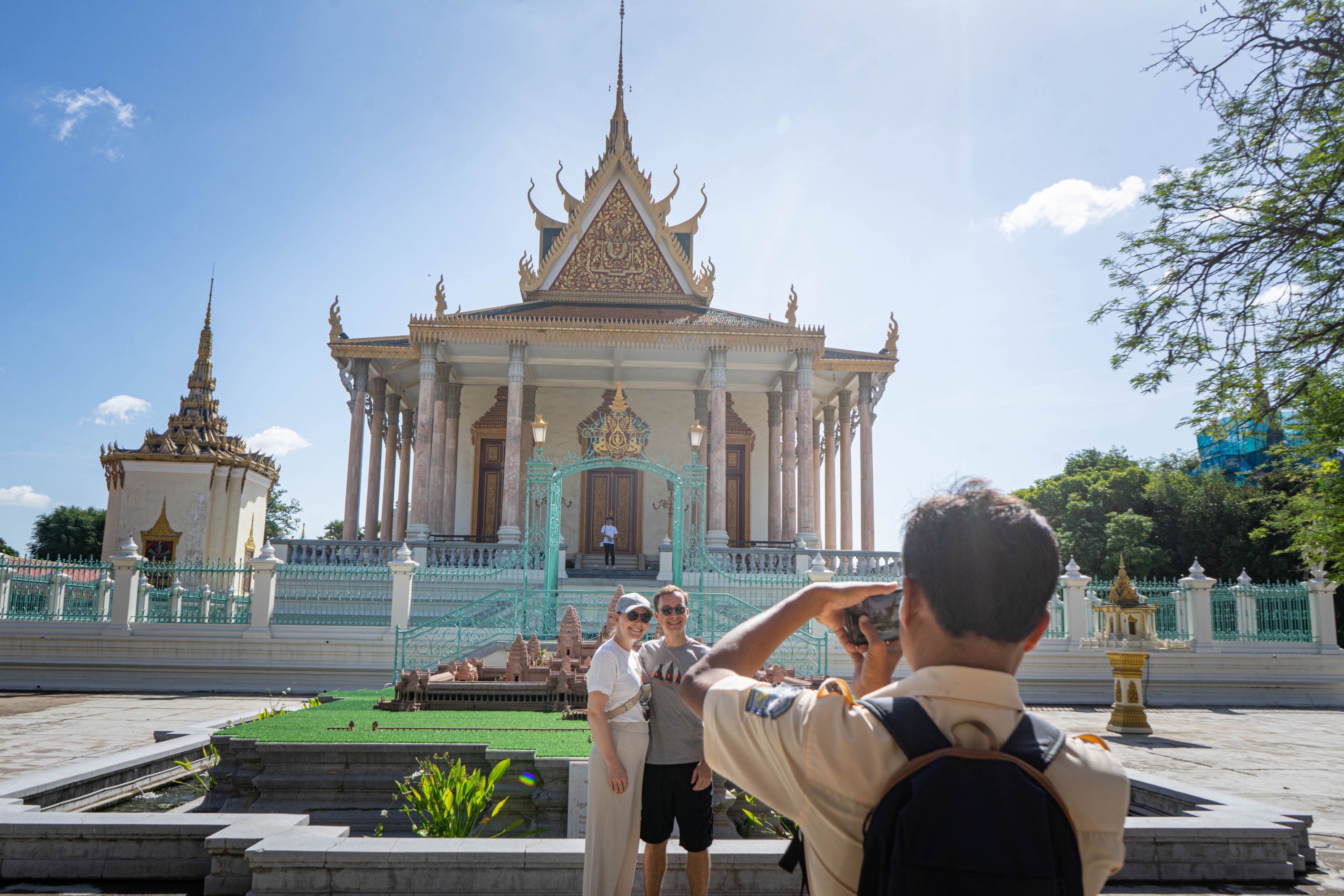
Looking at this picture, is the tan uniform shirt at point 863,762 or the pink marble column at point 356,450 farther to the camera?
the pink marble column at point 356,450

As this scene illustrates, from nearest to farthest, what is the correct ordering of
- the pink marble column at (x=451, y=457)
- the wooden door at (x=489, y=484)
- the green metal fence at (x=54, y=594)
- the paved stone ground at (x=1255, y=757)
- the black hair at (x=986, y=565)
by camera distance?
the black hair at (x=986, y=565), the paved stone ground at (x=1255, y=757), the green metal fence at (x=54, y=594), the pink marble column at (x=451, y=457), the wooden door at (x=489, y=484)

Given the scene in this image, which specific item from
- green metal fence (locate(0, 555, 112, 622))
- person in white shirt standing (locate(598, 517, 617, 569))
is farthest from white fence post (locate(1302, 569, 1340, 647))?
green metal fence (locate(0, 555, 112, 622))

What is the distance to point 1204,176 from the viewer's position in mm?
8234

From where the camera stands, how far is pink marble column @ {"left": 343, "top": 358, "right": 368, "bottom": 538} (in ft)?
64.8

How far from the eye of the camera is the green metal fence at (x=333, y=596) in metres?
13.7

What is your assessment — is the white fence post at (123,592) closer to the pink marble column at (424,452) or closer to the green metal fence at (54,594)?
the green metal fence at (54,594)

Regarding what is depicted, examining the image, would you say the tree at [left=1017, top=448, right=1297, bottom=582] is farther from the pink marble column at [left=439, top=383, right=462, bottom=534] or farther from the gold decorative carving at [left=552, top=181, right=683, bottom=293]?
the pink marble column at [left=439, top=383, right=462, bottom=534]

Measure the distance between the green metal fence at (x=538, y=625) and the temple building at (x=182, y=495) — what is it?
15401 mm

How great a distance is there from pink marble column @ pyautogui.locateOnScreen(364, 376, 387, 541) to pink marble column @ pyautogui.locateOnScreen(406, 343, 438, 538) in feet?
6.83

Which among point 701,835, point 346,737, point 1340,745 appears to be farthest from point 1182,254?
point 346,737

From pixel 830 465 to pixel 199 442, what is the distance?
19.1 metres

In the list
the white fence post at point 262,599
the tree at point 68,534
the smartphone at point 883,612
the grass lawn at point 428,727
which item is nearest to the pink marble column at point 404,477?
the white fence post at point 262,599

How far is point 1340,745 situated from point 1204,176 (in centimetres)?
611

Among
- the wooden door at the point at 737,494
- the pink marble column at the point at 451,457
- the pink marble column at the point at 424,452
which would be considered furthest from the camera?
the wooden door at the point at 737,494
